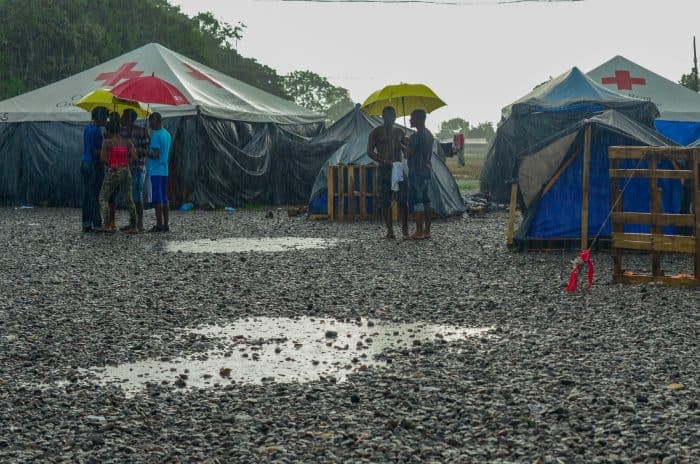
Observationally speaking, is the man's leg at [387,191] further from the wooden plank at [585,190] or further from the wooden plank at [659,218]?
the wooden plank at [659,218]

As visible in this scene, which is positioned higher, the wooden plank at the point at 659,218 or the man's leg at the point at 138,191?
the man's leg at the point at 138,191

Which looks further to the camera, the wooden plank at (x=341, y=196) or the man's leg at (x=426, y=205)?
the wooden plank at (x=341, y=196)

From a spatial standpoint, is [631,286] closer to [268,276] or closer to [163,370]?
[268,276]

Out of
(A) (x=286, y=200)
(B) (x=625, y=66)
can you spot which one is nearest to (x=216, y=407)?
(A) (x=286, y=200)

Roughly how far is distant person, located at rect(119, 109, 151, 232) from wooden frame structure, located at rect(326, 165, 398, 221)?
4165mm

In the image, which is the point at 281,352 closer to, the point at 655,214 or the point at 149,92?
the point at 655,214

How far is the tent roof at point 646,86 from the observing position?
26875mm

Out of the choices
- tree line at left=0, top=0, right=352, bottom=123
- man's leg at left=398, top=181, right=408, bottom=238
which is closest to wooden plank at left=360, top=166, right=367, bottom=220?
man's leg at left=398, top=181, right=408, bottom=238

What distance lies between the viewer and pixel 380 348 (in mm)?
6797

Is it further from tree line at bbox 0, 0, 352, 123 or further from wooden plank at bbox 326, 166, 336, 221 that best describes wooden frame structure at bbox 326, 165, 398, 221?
tree line at bbox 0, 0, 352, 123

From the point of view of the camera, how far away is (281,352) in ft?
22.1

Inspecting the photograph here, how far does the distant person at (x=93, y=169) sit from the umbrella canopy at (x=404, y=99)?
464 centimetres

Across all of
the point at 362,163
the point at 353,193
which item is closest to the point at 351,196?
the point at 353,193

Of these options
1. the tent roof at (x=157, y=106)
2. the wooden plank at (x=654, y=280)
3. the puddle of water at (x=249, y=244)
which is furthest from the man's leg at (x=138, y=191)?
the wooden plank at (x=654, y=280)
